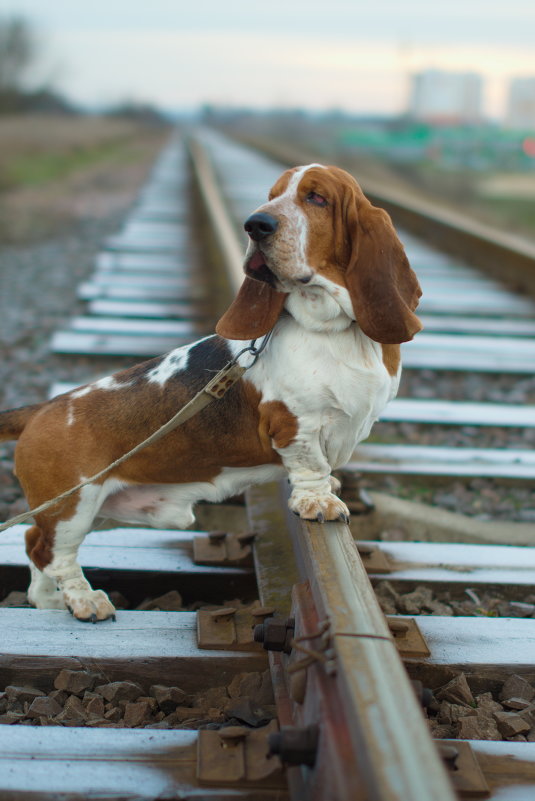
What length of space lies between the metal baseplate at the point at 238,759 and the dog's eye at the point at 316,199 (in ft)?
4.26

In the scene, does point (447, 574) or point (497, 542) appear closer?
point (447, 574)

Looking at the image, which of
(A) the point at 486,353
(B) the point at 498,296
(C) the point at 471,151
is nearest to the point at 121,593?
(A) the point at 486,353

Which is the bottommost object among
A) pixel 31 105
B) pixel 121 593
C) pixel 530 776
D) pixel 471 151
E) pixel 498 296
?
pixel 530 776

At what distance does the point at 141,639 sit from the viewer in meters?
2.54

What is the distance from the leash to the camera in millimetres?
2553

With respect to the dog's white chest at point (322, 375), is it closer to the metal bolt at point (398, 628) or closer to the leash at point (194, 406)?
the leash at point (194, 406)

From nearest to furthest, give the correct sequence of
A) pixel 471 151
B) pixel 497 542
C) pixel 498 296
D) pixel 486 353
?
pixel 497 542 → pixel 486 353 → pixel 498 296 → pixel 471 151

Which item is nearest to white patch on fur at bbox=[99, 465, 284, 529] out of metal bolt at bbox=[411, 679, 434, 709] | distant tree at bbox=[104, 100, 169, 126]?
metal bolt at bbox=[411, 679, 434, 709]

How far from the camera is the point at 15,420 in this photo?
9.34ft

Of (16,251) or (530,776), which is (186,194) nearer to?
(16,251)

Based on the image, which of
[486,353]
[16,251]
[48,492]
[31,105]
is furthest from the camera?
[31,105]

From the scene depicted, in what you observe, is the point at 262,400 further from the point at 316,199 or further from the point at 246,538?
the point at 246,538

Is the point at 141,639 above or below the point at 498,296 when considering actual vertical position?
below

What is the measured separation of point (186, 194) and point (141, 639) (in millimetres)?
15902
